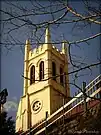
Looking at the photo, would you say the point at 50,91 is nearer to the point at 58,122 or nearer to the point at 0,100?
the point at 58,122

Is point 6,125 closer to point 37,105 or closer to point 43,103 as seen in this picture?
point 43,103

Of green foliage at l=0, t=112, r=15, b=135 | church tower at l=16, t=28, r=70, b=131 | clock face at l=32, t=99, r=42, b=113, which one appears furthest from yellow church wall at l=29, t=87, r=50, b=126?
green foliage at l=0, t=112, r=15, b=135

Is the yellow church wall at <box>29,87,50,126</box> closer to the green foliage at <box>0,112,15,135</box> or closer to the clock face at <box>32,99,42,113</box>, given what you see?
the clock face at <box>32,99,42,113</box>

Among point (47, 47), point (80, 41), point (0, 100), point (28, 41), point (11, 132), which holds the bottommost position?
point (80, 41)

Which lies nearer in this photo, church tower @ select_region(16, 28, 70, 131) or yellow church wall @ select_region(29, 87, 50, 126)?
yellow church wall @ select_region(29, 87, 50, 126)

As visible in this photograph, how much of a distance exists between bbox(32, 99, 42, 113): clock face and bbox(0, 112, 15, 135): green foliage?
72.8 ft

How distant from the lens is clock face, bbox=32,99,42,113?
3389 cm

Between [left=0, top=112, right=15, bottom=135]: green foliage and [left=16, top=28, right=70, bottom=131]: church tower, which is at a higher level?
[left=16, top=28, right=70, bottom=131]: church tower

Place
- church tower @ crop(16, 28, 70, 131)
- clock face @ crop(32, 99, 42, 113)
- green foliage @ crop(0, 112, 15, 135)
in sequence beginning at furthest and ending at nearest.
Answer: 1. clock face @ crop(32, 99, 42, 113)
2. church tower @ crop(16, 28, 70, 131)
3. green foliage @ crop(0, 112, 15, 135)

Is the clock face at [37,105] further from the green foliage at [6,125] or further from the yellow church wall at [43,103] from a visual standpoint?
the green foliage at [6,125]

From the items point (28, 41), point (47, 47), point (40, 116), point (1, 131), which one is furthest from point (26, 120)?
point (28, 41)

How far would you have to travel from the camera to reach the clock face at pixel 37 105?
33894 millimetres

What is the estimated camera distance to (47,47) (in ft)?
118

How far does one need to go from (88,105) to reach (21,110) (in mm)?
22865
